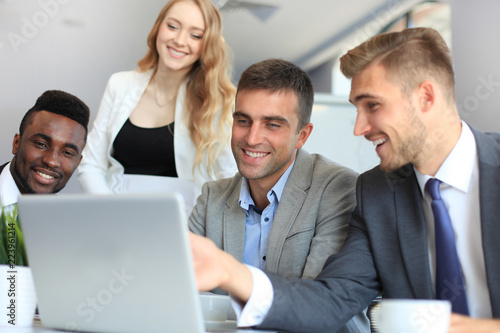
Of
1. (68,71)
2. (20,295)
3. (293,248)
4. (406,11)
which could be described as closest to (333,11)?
(406,11)

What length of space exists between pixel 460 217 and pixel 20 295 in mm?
982

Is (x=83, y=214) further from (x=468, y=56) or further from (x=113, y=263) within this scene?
(x=468, y=56)

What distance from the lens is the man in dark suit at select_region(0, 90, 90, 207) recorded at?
7.03ft

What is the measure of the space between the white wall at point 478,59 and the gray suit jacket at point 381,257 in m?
2.10

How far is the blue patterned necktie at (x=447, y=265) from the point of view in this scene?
1.28 m

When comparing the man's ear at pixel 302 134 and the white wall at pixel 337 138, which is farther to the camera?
the white wall at pixel 337 138

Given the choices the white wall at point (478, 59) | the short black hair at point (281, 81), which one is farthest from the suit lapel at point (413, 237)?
the white wall at point (478, 59)

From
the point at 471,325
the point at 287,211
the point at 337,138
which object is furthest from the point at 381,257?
the point at 337,138

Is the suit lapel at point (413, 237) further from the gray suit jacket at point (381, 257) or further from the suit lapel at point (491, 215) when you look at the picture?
the suit lapel at point (491, 215)

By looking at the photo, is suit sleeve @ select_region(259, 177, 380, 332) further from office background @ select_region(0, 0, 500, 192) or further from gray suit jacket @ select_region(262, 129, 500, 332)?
office background @ select_region(0, 0, 500, 192)

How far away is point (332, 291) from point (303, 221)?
35 centimetres

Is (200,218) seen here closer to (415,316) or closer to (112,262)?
(112,262)

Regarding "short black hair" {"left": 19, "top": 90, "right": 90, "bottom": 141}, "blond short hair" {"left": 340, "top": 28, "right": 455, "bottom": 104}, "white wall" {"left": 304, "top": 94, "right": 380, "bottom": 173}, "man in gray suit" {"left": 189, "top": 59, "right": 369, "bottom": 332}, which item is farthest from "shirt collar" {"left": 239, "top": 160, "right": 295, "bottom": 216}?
"white wall" {"left": 304, "top": 94, "right": 380, "bottom": 173}

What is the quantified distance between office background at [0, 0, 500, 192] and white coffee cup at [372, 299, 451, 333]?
270cm
